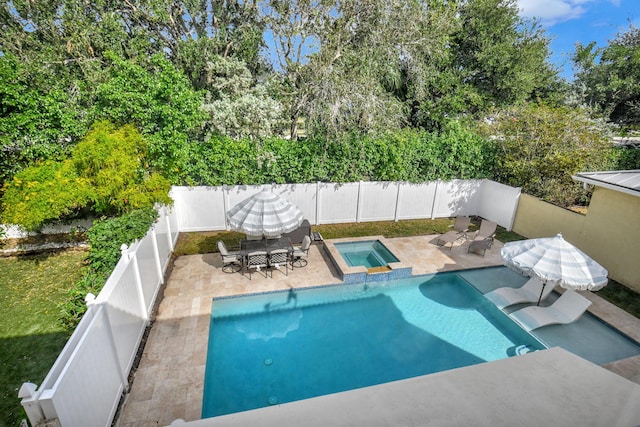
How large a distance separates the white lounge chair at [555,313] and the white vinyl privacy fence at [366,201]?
21.4ft

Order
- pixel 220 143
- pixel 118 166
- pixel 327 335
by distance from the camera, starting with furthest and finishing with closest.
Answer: pixel 220 143, pixel 118 166, pixel 327 335

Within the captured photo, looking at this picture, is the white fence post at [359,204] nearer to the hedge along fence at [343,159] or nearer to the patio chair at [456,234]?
the hedge along fence at [343,159]

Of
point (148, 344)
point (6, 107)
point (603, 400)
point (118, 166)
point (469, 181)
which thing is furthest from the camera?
point (469, 181)

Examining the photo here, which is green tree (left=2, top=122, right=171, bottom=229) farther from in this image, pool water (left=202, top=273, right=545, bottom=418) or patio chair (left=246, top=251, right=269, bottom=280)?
pool water (left=202, top=273, right=545, bottom=418)

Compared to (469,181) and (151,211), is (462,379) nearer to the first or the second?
(151,211)

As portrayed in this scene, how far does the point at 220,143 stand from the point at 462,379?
39.5 feet

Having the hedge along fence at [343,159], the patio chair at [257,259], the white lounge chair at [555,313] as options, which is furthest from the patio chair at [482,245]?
the patio chair at [257,259]

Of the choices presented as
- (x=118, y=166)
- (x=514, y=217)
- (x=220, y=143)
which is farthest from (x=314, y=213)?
(x=514, y=217)

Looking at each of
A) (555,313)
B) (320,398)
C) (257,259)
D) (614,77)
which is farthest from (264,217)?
(614,77)

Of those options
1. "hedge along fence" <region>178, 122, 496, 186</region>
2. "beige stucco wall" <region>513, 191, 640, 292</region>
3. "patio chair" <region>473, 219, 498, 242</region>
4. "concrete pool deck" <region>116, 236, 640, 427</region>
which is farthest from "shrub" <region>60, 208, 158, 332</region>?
"beige stucco wall" <region>513, 191, 640, 292</region>

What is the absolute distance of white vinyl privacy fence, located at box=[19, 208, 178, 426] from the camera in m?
3.83

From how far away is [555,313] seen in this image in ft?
30.2

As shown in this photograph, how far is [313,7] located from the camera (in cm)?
1541

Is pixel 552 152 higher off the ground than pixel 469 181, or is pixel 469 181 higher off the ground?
pixel 552 152
